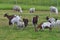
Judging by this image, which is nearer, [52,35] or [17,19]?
[52,35]

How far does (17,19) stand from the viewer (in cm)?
1541

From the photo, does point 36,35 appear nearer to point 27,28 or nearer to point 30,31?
point 30,31

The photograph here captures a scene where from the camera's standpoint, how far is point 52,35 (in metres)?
13.8

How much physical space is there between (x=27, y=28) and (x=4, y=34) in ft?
7.12

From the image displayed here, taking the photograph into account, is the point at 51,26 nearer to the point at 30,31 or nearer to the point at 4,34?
the point at 30,31

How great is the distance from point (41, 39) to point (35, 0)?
839 inches

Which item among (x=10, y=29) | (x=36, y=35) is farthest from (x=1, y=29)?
(x=36, y=35)

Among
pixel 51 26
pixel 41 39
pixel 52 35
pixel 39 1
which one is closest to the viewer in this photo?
pixel 41 39

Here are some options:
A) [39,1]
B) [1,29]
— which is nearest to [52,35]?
[1,29]

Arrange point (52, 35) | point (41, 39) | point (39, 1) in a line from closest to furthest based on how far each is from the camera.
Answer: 1. point (41, 39)
2. point (52, 35)
3. point (39, 1)

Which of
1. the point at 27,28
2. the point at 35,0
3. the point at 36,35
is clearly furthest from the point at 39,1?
the point at 36,35

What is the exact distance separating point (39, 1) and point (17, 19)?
1823 centimetres

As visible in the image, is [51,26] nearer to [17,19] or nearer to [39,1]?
[17,19]

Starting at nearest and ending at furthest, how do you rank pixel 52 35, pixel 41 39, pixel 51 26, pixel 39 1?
pixel 41 39 < pixel 52 35 < pixel 51 26 < pixel 39 1
